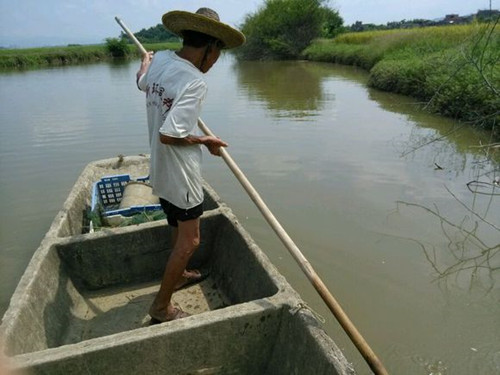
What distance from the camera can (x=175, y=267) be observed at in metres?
2.32

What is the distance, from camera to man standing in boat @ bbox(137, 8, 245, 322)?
6.73ft

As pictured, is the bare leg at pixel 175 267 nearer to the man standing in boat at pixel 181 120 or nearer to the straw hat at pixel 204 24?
the man standing in boat at pixel 181 120

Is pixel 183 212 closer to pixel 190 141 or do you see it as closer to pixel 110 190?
pixel 190 141

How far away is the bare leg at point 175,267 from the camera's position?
91.1 inches

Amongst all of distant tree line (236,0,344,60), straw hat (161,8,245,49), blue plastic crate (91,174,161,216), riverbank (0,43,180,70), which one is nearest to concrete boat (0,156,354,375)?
blue plastic crate (91,174,161,216)

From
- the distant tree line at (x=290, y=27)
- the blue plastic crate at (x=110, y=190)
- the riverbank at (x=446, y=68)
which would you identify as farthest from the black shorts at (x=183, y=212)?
the distant tree line at (x=290, y=27)

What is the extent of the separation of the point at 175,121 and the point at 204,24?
0.54m

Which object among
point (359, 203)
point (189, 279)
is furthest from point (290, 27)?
point (189, 279)

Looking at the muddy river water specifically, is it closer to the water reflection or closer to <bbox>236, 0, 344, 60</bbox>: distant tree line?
the water reflection

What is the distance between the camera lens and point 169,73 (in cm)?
209

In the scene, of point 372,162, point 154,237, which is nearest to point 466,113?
point 372,162

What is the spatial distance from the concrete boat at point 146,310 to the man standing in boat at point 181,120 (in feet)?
1.29

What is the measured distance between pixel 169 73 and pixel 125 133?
7.30m

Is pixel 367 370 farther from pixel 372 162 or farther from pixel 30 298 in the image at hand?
pixel 372 162
